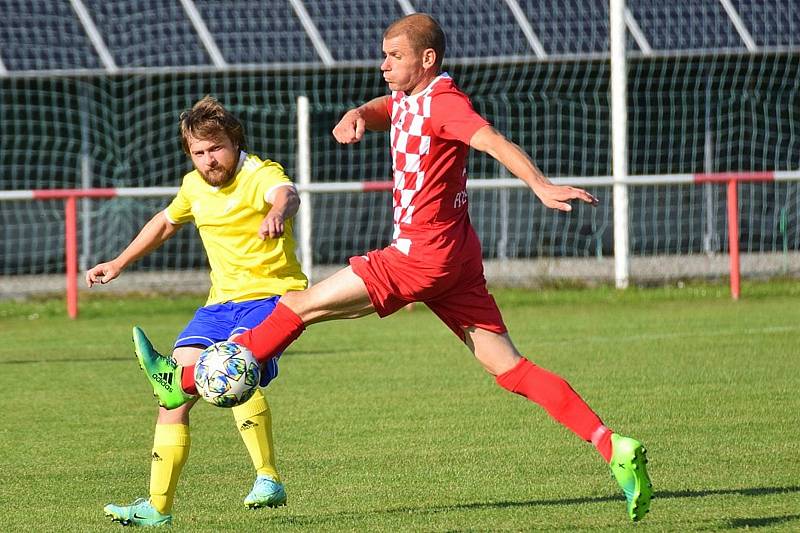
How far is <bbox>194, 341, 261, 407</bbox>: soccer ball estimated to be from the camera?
499 centimetres

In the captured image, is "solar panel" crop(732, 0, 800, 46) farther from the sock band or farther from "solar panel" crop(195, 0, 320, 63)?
the sock band

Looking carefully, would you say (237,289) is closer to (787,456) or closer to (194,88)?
(787,456)

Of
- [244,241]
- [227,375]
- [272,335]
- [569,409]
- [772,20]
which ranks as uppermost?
[772,20]

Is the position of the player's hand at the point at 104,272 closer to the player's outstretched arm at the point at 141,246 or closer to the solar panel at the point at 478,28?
the player's outstretched arm at the point at 141,246

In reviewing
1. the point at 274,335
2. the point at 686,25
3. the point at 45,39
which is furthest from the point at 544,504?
the point at 45,39

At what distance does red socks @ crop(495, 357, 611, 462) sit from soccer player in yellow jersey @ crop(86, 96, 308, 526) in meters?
0.92

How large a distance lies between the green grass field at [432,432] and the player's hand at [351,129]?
1371 millimetres

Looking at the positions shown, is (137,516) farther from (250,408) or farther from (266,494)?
(250,408)

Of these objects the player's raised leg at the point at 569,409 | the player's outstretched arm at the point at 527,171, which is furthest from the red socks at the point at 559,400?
the player's outstretched arm at the point at 527,171

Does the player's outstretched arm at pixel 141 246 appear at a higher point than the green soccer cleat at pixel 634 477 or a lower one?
higher

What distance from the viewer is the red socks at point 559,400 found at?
5023 millimetres

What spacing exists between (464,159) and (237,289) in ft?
3.28

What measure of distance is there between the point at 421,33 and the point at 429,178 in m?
0.52

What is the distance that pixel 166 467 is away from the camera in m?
5.28
